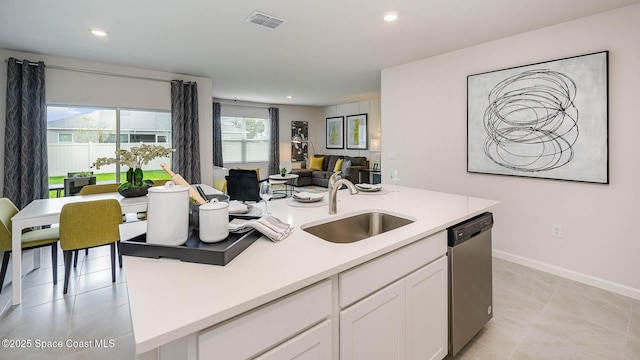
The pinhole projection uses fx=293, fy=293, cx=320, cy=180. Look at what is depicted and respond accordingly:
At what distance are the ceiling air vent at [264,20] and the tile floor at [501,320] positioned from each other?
239 cm

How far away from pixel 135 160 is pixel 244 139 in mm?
5630

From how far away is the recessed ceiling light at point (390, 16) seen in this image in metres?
2.64

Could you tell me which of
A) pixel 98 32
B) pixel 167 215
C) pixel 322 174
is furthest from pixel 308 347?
pixel 322 174

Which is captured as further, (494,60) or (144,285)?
(494,60)

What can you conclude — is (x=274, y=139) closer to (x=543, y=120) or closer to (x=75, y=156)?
(x=75, y=156)

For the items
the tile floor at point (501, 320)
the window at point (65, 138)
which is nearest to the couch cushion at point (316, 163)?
the window at point (65, 138)

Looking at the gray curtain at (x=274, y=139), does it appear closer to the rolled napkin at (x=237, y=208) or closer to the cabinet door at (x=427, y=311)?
the rolled napkin at (x=237, y=208)

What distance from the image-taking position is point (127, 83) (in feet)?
14.9

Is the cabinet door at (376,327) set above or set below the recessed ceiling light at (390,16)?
below

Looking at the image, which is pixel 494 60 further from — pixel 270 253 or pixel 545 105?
pixel 270 253

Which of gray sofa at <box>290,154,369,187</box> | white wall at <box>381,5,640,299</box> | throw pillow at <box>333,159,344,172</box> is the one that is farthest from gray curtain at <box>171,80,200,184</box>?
throw pillow at <box>333,159,344,172</box>

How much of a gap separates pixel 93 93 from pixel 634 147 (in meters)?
6.35

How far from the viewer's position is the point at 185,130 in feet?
16.7

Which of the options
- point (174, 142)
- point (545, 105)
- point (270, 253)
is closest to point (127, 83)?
point (174, 142)
